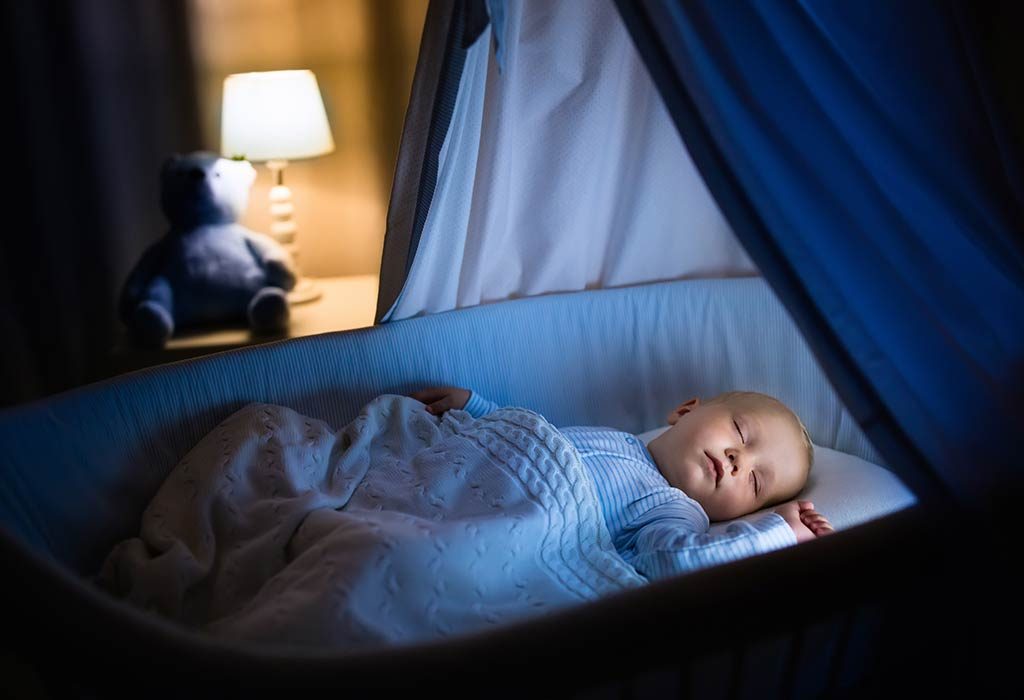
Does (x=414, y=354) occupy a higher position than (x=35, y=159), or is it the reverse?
(x=35, y=159)

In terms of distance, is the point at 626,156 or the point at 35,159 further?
the point at 35,159

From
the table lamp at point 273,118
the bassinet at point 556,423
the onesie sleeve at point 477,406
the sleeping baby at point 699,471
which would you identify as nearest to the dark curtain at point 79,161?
the table lamp at point 273,118

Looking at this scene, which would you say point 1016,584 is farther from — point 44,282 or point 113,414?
point 44,282

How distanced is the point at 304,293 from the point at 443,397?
3.84ft

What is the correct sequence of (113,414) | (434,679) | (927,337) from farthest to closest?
(113,414)
(927,337)
(434,679)

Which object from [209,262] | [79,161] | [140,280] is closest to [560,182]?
[209,262]

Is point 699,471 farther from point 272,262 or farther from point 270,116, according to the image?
point 270,116

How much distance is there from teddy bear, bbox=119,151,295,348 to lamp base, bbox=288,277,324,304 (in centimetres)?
10

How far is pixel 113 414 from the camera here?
134 cm

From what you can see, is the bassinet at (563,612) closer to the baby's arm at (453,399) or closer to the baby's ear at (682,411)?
the baby's arm at (453,399)

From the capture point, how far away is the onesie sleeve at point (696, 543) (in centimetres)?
126

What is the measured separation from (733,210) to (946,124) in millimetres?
457

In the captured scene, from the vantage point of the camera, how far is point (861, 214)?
3.48 feet

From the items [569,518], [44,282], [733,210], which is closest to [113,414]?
[569,518]
